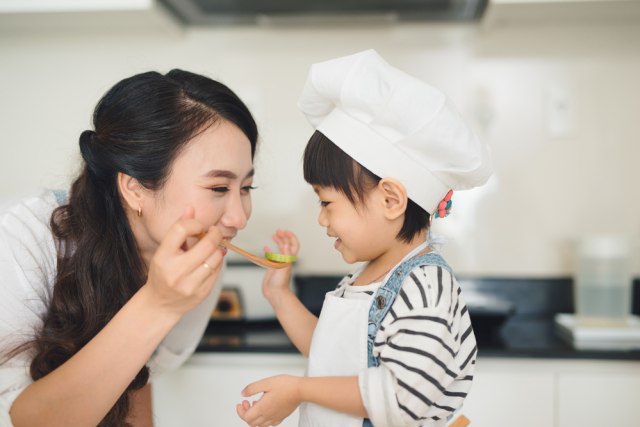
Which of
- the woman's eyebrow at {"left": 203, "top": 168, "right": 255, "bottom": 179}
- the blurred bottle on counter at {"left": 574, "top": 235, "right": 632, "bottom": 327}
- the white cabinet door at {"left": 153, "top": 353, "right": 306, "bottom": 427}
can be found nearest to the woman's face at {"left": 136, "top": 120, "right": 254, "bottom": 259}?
the woman's eyebrow at {"left": 203, "top": 168, "right": 255, "bottom": 179}

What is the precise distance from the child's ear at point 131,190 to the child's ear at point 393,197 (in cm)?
45

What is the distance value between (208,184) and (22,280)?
1.21 ft

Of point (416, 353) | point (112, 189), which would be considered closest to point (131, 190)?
point (112, 189)

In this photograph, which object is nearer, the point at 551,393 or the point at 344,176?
the point at 344,176

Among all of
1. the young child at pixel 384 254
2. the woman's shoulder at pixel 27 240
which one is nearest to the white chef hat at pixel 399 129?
the young child at pixel 384 254

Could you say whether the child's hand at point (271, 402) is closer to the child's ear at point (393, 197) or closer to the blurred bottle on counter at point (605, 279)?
the child's ear at point (393, 197)

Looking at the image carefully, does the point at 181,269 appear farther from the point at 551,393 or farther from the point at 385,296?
the point at 551,393

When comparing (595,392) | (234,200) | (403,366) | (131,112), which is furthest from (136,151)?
(595,392)

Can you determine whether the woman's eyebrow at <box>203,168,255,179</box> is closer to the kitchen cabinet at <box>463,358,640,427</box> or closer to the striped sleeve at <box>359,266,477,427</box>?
the striped sleeve at <box>359,266,477,427</box>

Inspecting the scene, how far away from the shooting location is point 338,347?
3.17ft

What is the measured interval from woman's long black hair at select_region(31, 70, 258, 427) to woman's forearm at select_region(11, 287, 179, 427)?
11 cm

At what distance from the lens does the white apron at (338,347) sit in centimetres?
94

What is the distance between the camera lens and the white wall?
5.86 ft

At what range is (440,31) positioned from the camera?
5.97 ft
